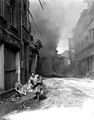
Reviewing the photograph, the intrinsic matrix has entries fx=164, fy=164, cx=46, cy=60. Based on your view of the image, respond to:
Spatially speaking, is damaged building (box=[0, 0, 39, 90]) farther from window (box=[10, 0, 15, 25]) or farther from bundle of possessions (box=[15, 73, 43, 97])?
bundle of possessions (box=[15, 73, 43, 97])

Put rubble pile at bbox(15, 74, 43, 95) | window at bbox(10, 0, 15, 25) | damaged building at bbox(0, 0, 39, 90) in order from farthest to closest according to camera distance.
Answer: window at bbox(10, 0, 15, 25), rubble pile at bbox(15, 74, 43, 95), damaged building at bbox(0, 0, 39, 90)

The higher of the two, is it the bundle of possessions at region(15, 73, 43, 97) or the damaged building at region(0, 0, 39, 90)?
the damaged building at region(0, 0, 39, 90)

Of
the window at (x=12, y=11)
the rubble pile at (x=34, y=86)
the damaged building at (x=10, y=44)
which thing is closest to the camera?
the damaged building at (x=10, y=44)

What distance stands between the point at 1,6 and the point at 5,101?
4.28m

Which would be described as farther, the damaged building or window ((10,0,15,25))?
window ((10,0,15,25))

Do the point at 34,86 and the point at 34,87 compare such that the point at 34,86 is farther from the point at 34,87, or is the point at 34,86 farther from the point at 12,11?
the point at 12,11

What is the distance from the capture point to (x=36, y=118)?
4852mm

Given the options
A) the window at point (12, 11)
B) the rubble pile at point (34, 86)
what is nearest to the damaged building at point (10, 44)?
the window at point (12, 11)

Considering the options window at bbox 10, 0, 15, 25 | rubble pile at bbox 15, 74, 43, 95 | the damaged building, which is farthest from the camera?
window at bbox 10, 0, 15, 25

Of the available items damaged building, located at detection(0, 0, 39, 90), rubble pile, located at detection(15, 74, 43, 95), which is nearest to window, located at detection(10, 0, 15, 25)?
damaged building, located at detection(0, 0, 39, 90)

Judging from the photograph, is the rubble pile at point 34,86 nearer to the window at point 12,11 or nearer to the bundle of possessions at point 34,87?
the bundle of possessions at point 34,87

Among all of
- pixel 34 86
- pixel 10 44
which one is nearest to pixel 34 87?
pixel 34 86

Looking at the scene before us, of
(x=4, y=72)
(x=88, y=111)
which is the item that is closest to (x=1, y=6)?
(x=4, y=72)

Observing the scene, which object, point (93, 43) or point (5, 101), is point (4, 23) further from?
point (93, 43)
